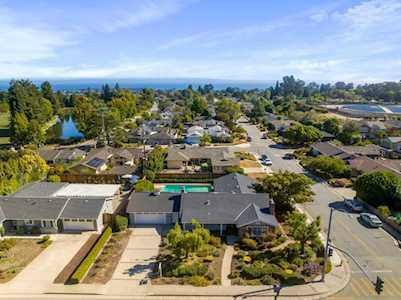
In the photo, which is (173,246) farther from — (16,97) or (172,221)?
(16,97)

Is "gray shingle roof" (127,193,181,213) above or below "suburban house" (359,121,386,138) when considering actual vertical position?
below

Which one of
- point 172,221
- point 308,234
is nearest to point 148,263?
point 172,221

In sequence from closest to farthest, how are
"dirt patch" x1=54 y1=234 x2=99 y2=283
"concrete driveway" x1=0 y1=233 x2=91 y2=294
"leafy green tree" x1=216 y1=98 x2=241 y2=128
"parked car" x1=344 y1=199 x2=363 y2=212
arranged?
"concrete driveway" x1=0 y1=233 x2=91 y2=294 → "dirt patch" x1=54 y1=234 x2=99 y2=283 → "parked car" x1=344 y1=199 x2=363 y2=212 → "leafy green tree" x1=216 y1=98 x2=241 y2=128

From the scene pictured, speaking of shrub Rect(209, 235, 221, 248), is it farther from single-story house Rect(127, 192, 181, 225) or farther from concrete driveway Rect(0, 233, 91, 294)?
concrete driveway Rect(0, 233, 91, 294)

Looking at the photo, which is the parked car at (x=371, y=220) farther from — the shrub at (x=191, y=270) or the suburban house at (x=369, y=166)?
the shrub at (x=191, y=270)

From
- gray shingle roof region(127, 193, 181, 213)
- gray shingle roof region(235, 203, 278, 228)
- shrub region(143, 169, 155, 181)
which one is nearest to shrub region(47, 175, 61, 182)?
shrub region(143, 169, 155, 181)

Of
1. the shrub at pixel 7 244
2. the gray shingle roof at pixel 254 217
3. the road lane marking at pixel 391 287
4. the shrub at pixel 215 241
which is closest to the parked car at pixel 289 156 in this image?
the gray shingle roof at pixel 254 217

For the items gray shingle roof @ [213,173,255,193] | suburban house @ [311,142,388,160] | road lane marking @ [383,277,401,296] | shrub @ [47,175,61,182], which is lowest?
road lane marking @ [383,277,401,296]
